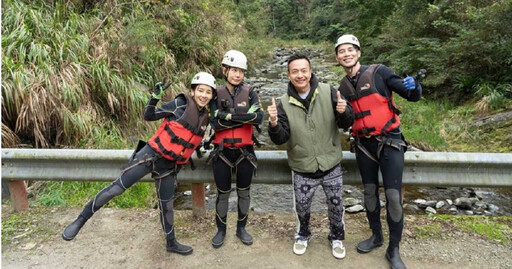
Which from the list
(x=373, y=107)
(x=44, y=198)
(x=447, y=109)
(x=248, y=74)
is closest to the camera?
(x=373, y=107)

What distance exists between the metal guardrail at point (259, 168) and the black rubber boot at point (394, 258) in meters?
0.71

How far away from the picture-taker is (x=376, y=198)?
3119 mm

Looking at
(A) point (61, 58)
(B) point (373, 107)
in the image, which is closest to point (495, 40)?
(B) point (373, 107)

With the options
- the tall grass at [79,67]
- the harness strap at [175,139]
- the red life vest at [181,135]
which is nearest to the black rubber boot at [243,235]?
the red life vest at [181,135]

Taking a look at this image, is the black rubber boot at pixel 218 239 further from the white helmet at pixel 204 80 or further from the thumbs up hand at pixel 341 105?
the thumbs up hand at pixel 341 105

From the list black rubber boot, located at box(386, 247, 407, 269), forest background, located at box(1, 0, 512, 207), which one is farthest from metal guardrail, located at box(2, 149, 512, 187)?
forest background, located at box(1, 0, 512, 207)

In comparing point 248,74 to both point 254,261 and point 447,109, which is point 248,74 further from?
point 254,261

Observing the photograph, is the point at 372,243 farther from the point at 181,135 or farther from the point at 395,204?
the point at 181,135

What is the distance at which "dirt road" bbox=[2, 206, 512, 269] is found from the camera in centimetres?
298

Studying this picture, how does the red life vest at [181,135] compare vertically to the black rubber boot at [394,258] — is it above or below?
above

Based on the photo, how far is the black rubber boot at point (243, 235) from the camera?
3283 mm

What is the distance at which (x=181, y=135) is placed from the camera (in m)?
3.12

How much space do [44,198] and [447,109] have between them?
9820 millimetres

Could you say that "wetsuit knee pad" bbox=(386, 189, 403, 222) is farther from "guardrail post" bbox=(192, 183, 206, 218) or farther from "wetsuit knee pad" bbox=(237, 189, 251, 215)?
"guardrail post" bbox=(192, 183, 206, 218)
